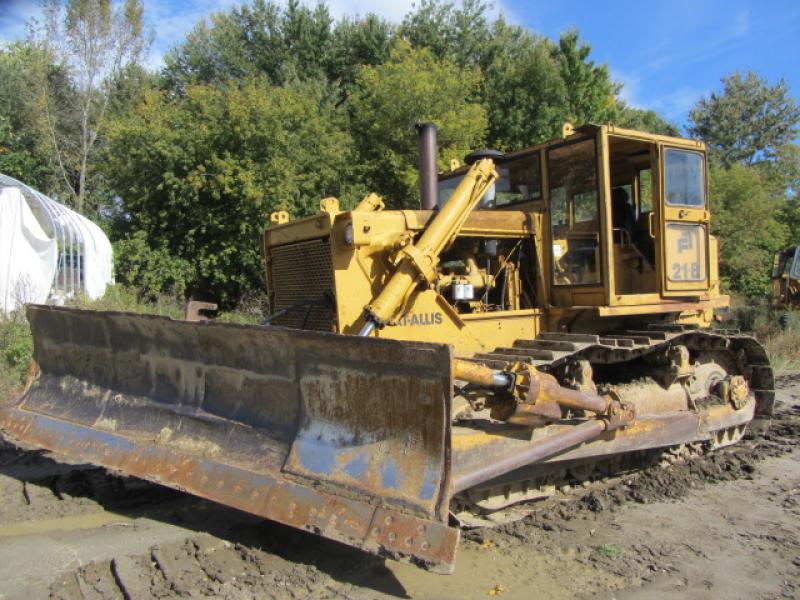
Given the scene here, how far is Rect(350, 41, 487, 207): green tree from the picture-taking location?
1895 cm

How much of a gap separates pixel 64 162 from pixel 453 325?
22.8m

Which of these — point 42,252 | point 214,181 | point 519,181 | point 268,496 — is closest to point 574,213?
point 519,181

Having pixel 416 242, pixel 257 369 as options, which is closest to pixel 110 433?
pixel 257 369

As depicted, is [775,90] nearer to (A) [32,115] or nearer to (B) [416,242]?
(A) [32,115]

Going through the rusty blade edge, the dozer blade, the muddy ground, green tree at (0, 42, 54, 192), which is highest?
green tree at (0, 42, 54, 192)

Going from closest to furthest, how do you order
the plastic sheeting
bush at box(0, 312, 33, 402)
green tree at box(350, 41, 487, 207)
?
bush at box(0, 312, 33, 402) → the plastic sheeting → green tree at box(350, 41, 487, 207)

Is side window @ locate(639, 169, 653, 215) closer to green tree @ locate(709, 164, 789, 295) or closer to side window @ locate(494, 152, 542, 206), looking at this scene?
side window @ locate(494, 152, 542, 206)

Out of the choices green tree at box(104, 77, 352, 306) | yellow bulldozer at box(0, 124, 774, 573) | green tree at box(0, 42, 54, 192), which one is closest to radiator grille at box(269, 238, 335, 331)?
yellow bulldozer at box(0, 124, 774, 573)

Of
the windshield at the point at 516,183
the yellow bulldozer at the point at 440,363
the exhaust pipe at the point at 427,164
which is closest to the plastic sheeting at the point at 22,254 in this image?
the yellow bulldozer at the point at 440,363

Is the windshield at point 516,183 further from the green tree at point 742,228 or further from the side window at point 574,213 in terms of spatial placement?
the green tree at point 742,228

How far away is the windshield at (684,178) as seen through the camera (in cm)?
589

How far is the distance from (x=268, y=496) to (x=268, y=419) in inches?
22.4

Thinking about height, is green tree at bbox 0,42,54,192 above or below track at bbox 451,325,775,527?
above

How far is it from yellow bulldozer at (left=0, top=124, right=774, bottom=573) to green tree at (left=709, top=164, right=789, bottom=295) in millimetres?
20873
